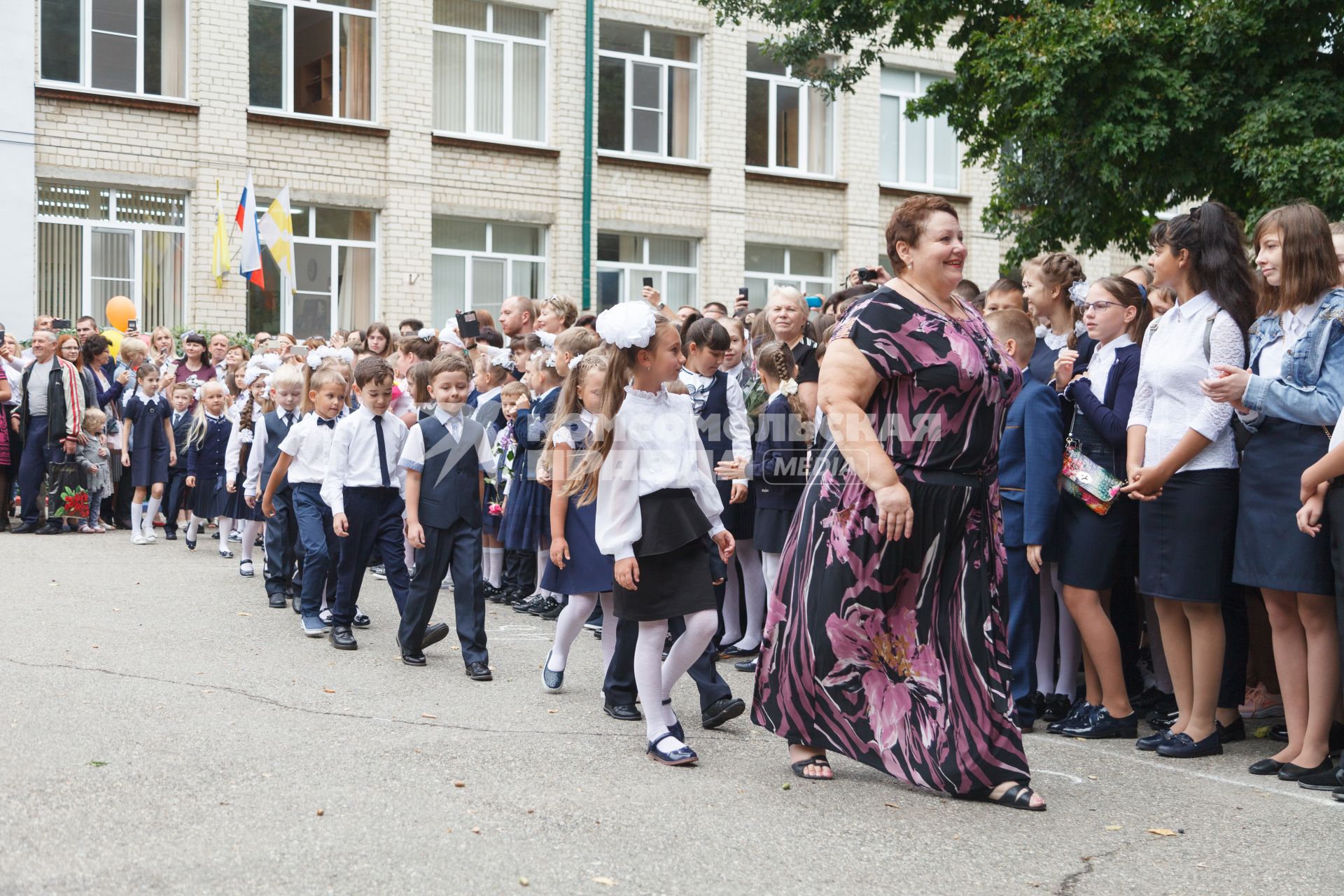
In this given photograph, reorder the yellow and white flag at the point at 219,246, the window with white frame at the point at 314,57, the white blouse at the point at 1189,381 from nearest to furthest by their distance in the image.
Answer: the white blouse at the point at 1189,381 → the yellow and white flag at the point at 219,246 → the window with white frame at the point at 314,57

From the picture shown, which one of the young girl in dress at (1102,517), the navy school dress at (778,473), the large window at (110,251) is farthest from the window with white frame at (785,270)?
the young girl in dress at (1102,517)

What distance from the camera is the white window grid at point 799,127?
26047 millimetres

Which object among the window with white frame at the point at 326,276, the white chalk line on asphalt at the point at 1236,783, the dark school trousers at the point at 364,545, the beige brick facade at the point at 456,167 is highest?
the beige brick facade at the point at 456,167

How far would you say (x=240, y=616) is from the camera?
948 centimetres

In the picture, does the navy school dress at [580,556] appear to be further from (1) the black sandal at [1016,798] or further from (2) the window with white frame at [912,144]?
(2) the window with white frame at [912,144]

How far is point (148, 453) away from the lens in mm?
14609

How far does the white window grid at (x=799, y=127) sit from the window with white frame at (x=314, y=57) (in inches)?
278

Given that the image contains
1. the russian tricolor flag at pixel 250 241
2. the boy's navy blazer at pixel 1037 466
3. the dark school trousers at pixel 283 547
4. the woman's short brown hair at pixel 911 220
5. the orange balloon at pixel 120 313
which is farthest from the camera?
the orange balloon at pixel 120 313

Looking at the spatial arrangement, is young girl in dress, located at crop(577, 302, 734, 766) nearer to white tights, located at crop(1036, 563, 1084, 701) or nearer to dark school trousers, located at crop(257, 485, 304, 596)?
white tights, located at crop(1036, 563, 1084, 701)

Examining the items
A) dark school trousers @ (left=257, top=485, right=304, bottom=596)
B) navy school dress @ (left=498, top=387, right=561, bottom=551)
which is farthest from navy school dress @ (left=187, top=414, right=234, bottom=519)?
navy school dress @ (left=498, top=387, right=561, bottom=551)

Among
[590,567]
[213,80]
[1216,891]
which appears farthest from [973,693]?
[213,80]

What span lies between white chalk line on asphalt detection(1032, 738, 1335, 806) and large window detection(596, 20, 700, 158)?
19.8 metres

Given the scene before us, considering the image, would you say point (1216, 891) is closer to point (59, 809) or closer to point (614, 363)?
point (614, 363)

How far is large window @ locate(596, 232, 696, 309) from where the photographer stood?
24734mm
